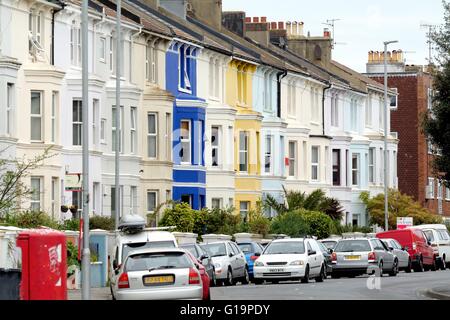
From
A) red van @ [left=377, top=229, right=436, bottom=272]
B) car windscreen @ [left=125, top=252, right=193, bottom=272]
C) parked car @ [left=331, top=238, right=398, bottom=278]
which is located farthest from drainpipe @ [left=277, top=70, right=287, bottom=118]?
car windscreen @ [left=125, top=252, right=193, bottom=272]

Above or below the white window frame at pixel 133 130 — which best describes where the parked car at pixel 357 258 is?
below

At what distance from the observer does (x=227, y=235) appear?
5841 cm

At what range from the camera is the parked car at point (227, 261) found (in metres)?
46.5

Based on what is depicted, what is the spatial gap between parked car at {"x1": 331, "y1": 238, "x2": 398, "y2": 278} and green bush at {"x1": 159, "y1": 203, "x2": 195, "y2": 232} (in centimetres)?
720

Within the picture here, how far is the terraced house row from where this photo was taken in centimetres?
5178

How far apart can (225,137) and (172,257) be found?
135 ft

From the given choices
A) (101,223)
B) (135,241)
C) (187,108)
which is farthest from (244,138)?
(135,241)

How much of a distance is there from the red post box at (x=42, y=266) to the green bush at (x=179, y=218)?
2894 centimetres

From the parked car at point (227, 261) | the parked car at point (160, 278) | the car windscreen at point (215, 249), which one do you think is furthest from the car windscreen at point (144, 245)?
the car windscreen at point (215, 249)

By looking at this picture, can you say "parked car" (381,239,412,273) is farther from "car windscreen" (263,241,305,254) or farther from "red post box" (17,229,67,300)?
"red post box" (17,229,67,300)

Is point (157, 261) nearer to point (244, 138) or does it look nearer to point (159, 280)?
point (159, 280)

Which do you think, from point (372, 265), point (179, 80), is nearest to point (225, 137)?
point (179, 80)

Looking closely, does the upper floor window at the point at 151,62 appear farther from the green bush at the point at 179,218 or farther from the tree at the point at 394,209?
the tree at the point at 394,209
